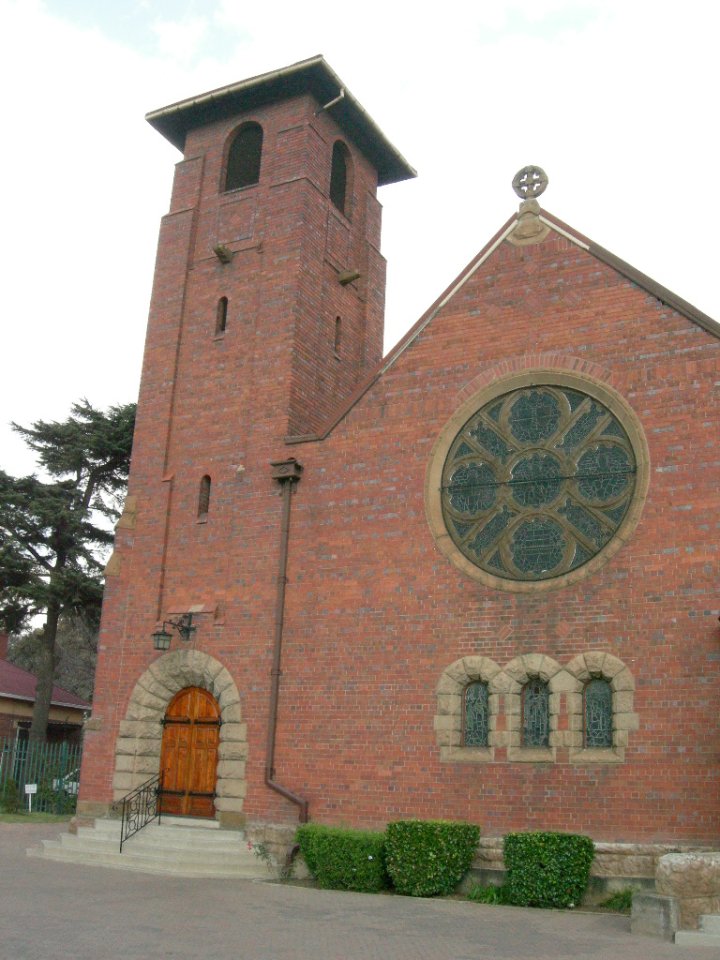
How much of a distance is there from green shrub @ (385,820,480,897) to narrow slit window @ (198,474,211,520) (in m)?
7.56

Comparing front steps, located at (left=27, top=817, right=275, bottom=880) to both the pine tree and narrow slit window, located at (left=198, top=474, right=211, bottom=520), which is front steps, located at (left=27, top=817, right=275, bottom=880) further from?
the pine tree

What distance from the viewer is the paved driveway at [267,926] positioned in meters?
10.1

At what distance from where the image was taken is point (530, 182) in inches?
710

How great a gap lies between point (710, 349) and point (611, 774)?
650cm

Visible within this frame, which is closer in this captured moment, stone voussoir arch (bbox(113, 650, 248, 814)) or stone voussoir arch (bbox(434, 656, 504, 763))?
stone voussoir arch (bbox(434, 656, 504, 763))

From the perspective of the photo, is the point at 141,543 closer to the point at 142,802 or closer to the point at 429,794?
the point at 142,802

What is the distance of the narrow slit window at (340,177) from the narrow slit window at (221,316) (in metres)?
3.82

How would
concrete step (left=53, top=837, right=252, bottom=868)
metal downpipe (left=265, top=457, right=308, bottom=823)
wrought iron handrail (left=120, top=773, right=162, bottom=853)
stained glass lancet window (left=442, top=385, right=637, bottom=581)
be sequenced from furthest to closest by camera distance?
wrought iron handrail (left=120, top=773, right=162, bottom=853) < metal downpipe (left=265, top=457, right=308, bottom=823) < concrete step (left=53, top=837, right=252, bottom=868) < stained glass lancet window (left=442, top=385, right=637, bottom=581)

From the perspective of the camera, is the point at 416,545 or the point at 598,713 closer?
the point at 598,713

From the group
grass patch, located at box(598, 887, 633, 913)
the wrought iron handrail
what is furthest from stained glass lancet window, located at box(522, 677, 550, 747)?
the wrought iron handrail

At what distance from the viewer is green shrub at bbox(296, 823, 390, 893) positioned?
1481 centimetres

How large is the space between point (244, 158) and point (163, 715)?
12.2 meters

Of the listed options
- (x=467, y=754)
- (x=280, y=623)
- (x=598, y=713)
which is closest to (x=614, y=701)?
(x=598, y=713)

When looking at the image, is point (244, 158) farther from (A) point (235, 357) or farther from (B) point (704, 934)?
(B) point (704, 934)
